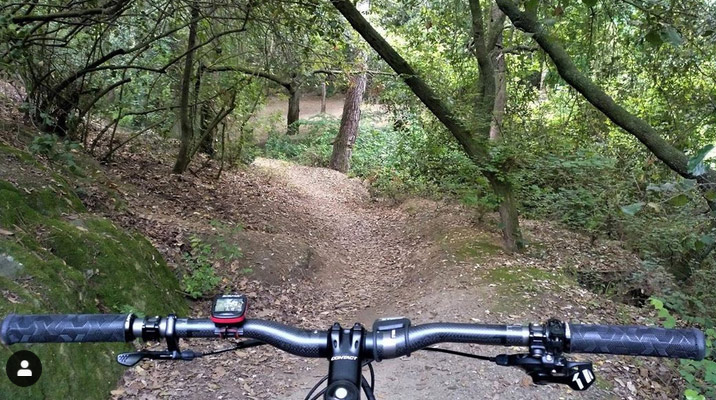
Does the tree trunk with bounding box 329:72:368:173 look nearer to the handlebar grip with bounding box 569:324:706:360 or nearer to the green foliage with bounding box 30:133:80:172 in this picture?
the green foliage with bounding box 30:133:80:172

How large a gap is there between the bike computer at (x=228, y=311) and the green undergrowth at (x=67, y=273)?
2668 mm

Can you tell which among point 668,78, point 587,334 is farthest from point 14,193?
point 668,78

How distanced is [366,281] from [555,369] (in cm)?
747

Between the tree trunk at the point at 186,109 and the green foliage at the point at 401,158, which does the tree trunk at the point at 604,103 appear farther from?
the tree trunk at the point at 186,109

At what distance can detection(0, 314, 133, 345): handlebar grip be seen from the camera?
173cm

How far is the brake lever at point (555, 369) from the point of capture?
5.37 feet

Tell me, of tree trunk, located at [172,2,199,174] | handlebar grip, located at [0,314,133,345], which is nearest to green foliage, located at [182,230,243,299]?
tree trunk, located at [172,2,199,174]

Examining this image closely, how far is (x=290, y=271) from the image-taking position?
832cm

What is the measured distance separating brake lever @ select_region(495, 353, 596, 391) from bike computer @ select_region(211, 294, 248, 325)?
2.98ft

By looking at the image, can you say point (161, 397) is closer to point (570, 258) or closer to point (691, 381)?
point (691, 381)

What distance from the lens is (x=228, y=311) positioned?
174cm

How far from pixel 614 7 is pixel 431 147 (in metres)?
4.43

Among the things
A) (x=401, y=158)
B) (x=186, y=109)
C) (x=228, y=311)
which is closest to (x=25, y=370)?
(x=228, y=311)

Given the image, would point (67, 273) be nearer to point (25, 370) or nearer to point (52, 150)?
point (25, 370)
